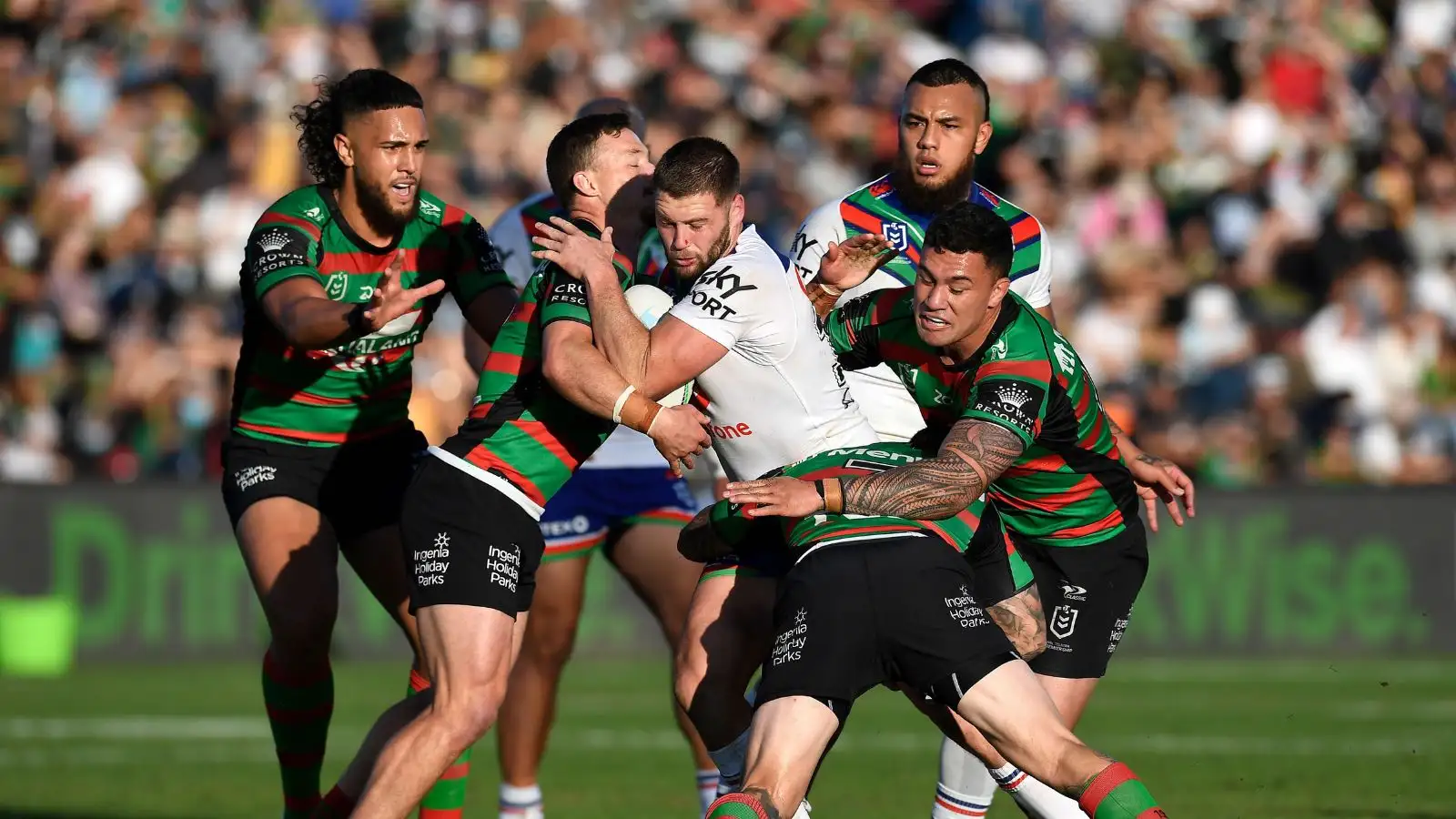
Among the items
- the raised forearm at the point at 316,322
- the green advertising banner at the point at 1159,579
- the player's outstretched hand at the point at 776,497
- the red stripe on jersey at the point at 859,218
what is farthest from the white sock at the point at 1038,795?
the green advertising banner at the point at 1159,579

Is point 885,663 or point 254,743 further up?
point 885,663

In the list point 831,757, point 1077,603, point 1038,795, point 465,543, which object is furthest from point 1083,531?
point 831,757

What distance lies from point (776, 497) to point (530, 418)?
1227 millimetres

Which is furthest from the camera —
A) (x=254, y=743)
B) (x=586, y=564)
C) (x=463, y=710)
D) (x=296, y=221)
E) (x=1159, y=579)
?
(x=1159, y=579)

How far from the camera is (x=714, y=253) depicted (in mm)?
7523

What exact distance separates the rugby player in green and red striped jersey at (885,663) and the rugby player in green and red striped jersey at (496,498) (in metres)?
0.71

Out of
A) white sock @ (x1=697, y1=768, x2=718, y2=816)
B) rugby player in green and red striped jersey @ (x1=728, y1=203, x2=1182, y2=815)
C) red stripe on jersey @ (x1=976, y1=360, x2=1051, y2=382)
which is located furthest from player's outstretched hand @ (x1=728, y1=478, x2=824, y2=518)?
white sock @ (x1=697, y1=768, x2=718, y2=816)

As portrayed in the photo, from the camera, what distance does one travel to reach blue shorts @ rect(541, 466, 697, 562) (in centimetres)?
973

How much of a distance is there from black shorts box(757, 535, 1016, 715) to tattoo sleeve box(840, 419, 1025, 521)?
0.14 metres

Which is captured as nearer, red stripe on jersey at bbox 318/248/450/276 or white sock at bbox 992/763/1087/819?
white sock at bbox 992/763/1087/819

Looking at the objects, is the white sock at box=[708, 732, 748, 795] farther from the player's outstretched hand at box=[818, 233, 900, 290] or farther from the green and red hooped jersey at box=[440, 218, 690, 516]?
the player's outstretched hand at box=[818, 233, 900, 290]

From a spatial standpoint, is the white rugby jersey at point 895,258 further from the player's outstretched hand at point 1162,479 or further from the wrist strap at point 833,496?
the wrist strap at point 833,496

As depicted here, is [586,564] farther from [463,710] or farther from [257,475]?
[463,710]

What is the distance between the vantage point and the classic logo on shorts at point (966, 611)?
6750 millimetres
